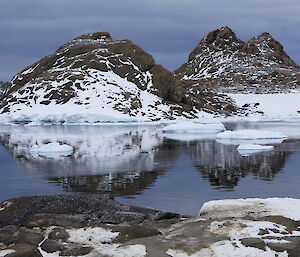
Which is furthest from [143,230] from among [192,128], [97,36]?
[97,36]

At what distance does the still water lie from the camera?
18.6 metres

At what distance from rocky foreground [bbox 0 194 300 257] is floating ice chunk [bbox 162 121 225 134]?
44.6 metres

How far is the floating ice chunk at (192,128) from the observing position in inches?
2301

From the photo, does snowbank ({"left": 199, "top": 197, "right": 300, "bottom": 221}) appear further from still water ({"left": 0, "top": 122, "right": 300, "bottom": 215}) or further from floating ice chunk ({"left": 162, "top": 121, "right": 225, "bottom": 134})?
floating ice chunk ({"left": 162, "top": 121, "right": 225, "bottom": 134})

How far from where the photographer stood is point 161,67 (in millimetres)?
120000

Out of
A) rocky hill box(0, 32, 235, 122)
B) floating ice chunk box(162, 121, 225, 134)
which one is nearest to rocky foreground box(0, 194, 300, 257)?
floating ice chunk box(162, 121, 225, 134)

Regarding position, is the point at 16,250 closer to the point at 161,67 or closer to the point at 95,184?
the point at 95,184

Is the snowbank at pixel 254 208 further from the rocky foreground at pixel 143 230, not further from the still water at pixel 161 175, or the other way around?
the still water at pixel 161 175

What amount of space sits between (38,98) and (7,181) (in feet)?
272

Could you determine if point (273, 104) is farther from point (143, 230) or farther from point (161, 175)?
point (143, 230)

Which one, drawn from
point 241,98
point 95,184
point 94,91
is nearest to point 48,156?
point 95,184

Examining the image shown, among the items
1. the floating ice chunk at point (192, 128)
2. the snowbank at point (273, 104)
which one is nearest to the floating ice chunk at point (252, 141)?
the floating ice chunk at point (192, 128)

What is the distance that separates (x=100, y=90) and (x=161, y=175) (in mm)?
82372

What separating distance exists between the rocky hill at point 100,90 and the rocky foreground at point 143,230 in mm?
77172
